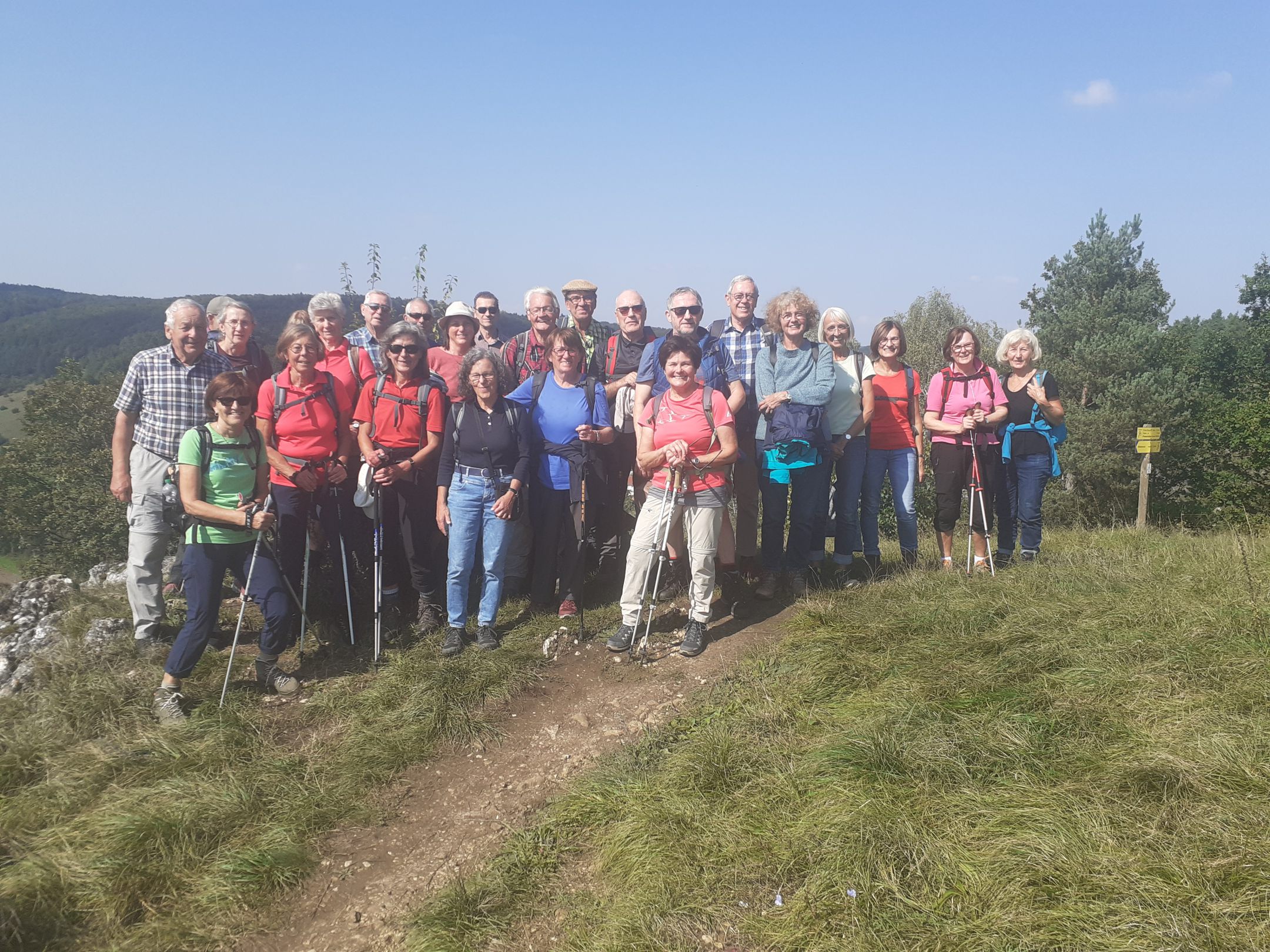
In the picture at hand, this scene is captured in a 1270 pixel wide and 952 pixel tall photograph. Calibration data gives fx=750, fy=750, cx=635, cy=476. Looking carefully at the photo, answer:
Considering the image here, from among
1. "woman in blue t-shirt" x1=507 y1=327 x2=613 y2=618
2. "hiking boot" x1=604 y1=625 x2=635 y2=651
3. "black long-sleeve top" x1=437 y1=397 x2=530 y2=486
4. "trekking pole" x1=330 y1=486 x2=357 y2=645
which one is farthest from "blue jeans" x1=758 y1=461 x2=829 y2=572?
"trekking pole" x1=330 y1=486 x2=357 y2=645

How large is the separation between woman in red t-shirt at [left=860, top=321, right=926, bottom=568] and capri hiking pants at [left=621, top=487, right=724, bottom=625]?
5.60 feet

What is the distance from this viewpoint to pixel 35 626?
24.6 ft

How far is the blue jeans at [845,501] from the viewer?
607cm

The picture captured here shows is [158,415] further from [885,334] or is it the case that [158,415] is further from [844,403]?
[885,334]

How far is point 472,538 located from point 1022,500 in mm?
4655

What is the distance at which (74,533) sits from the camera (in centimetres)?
2931

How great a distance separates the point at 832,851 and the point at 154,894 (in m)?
2.92

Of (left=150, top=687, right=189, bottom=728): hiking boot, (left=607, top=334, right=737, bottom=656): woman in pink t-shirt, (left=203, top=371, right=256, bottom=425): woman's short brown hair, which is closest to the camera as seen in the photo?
(left=150, top=687, right=189, bottom=728): hiking boot

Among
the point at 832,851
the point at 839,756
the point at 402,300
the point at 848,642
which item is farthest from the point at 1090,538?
the point at 402,300

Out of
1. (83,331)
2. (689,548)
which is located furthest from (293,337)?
(83,331)

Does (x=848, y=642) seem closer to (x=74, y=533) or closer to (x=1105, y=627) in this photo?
(x=1105, y=627)

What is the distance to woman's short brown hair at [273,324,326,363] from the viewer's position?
5230 mm

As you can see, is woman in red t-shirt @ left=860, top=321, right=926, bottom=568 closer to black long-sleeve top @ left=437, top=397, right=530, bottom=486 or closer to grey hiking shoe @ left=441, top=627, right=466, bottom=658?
black long-sleeve top @ left=437, top=397, right=530, bottom=486

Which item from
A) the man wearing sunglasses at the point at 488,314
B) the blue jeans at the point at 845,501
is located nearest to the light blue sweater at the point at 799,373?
the blue jeans at the point at 845,501
